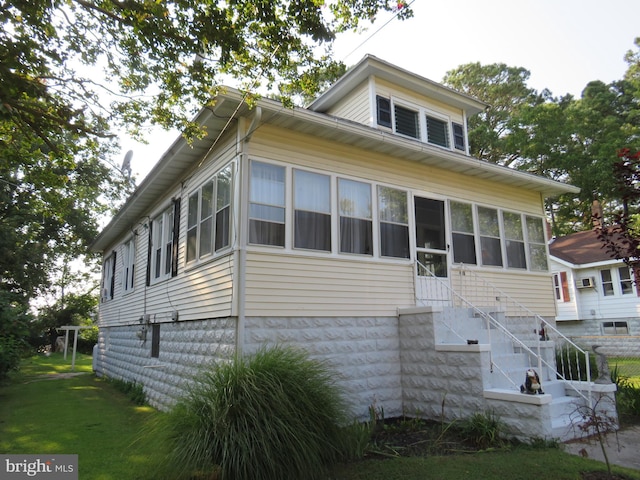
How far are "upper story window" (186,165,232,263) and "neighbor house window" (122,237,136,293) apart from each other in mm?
4875

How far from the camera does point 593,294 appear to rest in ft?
65.3

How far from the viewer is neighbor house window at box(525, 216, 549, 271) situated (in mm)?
10125

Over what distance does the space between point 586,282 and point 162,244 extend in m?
19.0

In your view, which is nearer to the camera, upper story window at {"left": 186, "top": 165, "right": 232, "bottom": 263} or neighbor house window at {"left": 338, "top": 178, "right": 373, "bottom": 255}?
upper story window at {"left": 186, "top": 165, "right": 232, "bottom": 263}

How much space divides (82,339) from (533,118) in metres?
30.2

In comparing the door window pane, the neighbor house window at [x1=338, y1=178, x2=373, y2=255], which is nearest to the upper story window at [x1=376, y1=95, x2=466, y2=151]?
the door window pane

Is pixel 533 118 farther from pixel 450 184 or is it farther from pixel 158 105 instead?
pixel 158 105

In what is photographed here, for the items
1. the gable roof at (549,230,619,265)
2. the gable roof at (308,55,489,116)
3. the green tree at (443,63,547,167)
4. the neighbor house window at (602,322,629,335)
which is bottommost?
→ the neighbor house window at (602,322,629,335)

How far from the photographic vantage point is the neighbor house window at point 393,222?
7.94 meters

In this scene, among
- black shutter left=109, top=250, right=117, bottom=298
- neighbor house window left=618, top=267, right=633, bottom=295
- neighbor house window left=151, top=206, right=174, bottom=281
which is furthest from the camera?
neighbor house window left=618, top=267, right=633, bottom=295

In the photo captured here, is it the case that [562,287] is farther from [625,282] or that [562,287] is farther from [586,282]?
[625,282]

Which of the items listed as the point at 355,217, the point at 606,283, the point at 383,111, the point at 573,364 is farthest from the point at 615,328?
the point at 355,217

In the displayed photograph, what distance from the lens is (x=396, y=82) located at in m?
10.5

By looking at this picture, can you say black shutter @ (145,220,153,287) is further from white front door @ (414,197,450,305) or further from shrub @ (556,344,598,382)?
shrub @ (556,344,598,382)
